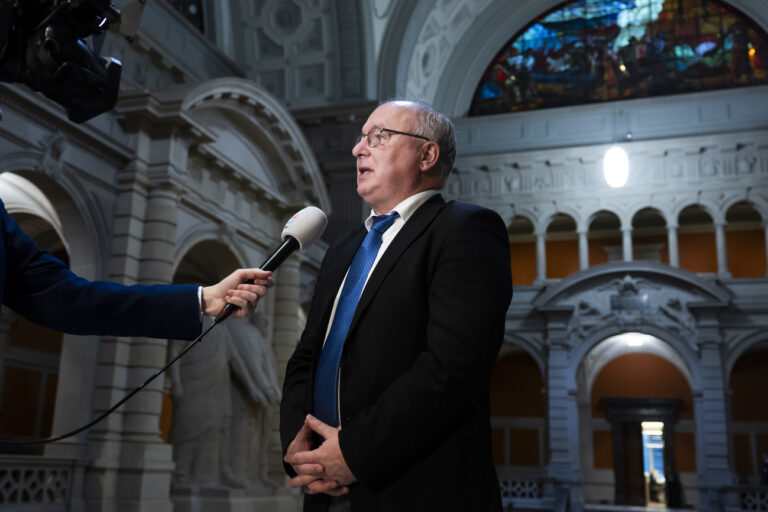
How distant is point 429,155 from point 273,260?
618mm

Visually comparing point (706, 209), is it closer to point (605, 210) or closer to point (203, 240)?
point (605, 210)

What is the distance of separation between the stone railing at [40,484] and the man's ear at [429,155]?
667cm

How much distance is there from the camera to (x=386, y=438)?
6.36 ft

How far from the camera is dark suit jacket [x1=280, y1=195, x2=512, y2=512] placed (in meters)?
1.96

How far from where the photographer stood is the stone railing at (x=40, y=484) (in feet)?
24.6

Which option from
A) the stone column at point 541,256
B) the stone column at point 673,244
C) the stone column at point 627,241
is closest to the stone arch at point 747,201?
the stone column at point 673,244

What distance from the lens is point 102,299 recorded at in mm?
2221

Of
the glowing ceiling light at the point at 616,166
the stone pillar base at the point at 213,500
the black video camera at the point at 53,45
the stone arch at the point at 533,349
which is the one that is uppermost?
the glowing ceiling light at the point at 616,166

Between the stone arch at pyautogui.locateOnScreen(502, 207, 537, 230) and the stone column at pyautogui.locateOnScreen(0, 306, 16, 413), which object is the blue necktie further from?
the stone arch at pyautogui.locateOnScreen(502, 207, 537, 230)

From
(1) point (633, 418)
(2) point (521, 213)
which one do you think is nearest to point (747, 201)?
(2) point (521, 213)

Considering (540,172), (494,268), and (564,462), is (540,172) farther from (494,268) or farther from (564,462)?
(494,268)

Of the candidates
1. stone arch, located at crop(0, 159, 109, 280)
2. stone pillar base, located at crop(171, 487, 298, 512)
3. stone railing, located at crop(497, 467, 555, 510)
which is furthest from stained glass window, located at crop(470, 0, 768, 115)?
stone arch, located at crop(0, 159, 109, 280)

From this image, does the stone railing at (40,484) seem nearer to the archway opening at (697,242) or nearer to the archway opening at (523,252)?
the archway opening at (523,252)

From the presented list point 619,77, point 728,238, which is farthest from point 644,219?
point 619,77
